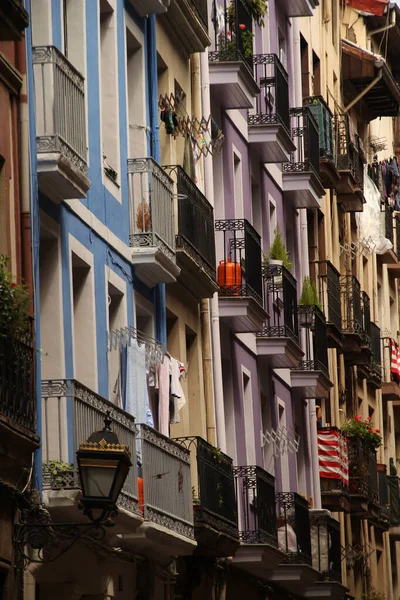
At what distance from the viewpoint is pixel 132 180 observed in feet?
84.7

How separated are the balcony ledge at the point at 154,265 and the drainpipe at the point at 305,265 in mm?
12838

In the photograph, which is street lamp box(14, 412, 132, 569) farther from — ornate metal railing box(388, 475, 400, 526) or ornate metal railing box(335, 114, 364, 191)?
ornate metal railing box(388, 475, 400, 526)

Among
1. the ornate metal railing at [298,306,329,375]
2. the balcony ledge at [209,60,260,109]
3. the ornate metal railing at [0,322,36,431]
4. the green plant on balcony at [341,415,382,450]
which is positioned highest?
the balcony ledge at [209,60,260,109]

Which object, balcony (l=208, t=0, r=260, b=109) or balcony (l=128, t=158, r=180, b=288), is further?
balcony (l=208, t=0, r=260, b=109)

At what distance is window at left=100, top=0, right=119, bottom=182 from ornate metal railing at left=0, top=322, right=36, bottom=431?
261 inches

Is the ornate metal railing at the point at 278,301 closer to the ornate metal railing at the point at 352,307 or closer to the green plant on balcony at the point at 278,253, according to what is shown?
the green plant on balcony at the point at 278,253

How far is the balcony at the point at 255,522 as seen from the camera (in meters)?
31.1

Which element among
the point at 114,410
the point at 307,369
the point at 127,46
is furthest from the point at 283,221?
the point at 114,410

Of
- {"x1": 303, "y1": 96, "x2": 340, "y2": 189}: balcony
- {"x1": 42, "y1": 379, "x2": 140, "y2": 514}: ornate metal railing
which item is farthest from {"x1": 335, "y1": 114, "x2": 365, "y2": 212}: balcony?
{"x1": 42, "y1": 379, "x2": 140, "y2": 514}: ornate metal railing

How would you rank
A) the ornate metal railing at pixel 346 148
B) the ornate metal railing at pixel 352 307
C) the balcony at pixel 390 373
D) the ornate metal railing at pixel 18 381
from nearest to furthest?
the ornate metal railing at pixel 18 381 < the ornate metal railing at pixel 352 307 < the ornate metal railing at pixel 346 148 < the balcony at pixel 390 373

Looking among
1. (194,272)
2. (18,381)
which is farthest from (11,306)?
(194,272)

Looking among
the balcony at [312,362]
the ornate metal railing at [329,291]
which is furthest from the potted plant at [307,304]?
the ornate metal railing at [329,291]

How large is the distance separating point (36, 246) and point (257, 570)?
13808 millimetres

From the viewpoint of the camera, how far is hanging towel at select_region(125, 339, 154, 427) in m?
24.3
